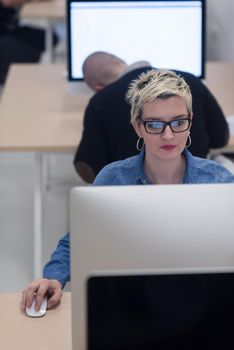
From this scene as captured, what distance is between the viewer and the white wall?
5.32 meters

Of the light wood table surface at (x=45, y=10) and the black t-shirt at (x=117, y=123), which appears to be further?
the light wood table surface at (x=45, y=10)

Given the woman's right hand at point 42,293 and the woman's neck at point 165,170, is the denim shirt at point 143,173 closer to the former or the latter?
the woman's neck at point 165,170

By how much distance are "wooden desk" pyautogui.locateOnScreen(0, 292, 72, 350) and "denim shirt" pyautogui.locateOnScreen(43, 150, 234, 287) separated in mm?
99

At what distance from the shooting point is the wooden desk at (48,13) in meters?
5.22

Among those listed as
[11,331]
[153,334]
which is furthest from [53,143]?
[153,334]

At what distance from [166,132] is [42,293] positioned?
1.45ft

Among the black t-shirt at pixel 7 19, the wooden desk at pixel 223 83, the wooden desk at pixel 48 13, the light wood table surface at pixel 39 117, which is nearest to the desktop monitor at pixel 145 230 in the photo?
the light wood table surface at pixel 39 117

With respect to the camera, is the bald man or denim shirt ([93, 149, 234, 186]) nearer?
denim shirt ([93, 149, 234, 186])

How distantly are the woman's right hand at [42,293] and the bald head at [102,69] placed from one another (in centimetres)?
131

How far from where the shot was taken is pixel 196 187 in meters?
1.20

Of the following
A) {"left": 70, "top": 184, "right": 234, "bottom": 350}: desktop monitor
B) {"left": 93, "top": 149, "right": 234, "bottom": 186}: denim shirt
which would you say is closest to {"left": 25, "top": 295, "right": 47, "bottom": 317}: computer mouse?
{"left": 93, "top": 149, "right": 234, "bottom": 186}: denim shirt

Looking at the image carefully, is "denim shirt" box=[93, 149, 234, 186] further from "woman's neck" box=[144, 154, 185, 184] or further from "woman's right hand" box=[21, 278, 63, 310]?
"woman's right hand" box=[21, 278, 63, 310]

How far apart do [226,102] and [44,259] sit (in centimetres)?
104

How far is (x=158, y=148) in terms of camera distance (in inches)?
66.6
